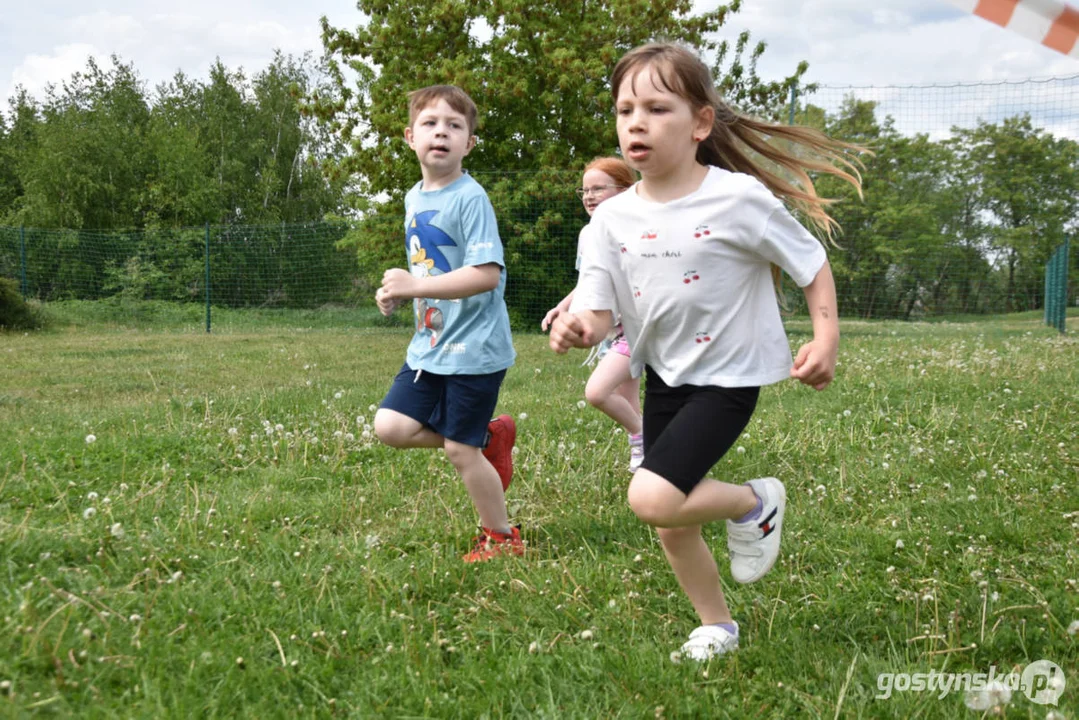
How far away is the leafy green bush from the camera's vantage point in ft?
51.3

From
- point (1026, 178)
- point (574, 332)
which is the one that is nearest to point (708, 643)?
point (574, 332)

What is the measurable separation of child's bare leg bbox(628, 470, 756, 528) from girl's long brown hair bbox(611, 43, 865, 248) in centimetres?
Result: 101

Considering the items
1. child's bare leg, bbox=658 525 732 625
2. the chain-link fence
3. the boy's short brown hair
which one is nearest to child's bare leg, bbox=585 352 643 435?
the boy's short brown hair

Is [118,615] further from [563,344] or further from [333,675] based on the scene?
[563,344]

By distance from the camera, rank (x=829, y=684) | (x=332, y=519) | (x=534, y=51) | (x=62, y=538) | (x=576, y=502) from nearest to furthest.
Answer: (x=829, y=684), (x=62, y=538), (x=332, y=519), (x=576, y=502), (x=534, y=51)

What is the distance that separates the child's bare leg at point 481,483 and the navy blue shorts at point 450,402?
4cm

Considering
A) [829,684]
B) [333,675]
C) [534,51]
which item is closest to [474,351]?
[333,675]

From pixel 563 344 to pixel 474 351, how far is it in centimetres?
115

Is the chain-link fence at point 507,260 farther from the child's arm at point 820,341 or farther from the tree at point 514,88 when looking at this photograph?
the child's arm at point 820,341

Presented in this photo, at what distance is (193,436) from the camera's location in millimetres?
5418

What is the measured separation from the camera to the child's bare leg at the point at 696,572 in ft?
9.35

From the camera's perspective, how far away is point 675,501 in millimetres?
2660
